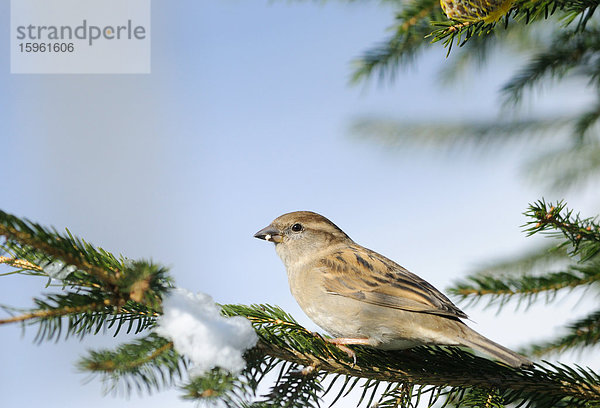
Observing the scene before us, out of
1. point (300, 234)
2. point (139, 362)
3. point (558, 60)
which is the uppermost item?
point (558, 60)

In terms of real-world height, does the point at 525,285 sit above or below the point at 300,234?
below

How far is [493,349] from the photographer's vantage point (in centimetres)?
149

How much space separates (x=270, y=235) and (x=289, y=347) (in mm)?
1160

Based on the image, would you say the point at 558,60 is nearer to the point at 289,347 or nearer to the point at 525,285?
the point at 525,285

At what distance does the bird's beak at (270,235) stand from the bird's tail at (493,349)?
1045 millimetres

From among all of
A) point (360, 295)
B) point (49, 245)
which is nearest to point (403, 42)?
point (360, 295)

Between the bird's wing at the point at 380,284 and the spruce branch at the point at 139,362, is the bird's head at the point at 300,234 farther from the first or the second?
the spruce branch at the point at 139,362

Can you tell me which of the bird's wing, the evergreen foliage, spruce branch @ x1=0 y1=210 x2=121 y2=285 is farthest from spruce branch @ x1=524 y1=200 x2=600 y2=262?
spruce branch @ x1=0 y1=210 x2=121 y2=285

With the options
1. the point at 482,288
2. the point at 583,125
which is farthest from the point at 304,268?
the point at 583,125

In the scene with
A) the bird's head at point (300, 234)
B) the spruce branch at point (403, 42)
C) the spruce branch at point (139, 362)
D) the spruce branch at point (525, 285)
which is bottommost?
the spruce branch at point (139, 362)

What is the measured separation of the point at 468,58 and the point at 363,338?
1.62m

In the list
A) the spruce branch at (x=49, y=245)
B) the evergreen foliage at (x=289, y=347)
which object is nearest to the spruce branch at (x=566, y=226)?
the evergreen foliage at (x=289, y=347)

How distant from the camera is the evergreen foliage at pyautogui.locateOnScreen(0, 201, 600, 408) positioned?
0.99 meters

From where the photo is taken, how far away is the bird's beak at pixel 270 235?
250cm
